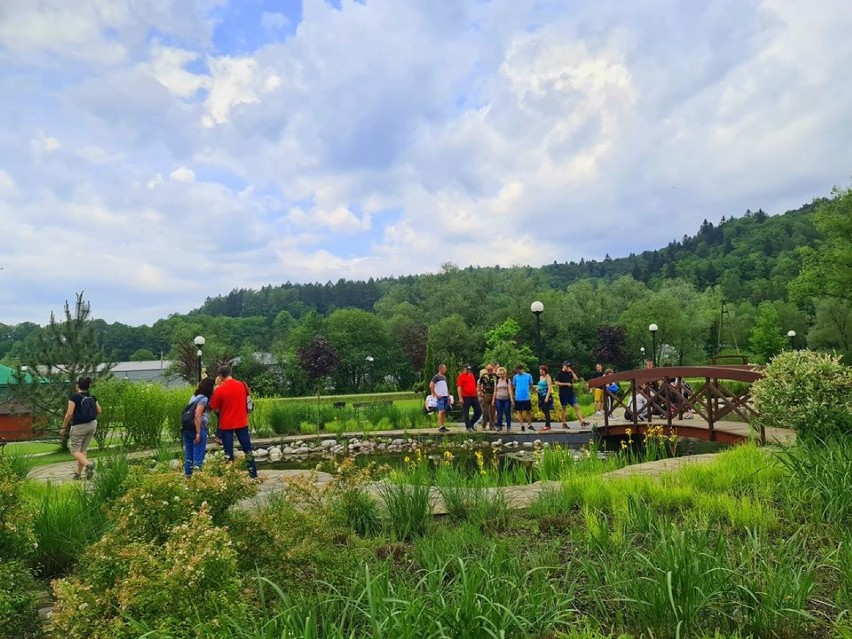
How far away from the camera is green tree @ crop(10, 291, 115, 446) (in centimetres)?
1395

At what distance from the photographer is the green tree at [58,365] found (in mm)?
13945

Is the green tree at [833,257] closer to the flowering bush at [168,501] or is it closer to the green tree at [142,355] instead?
the flowering bush at [168,501]

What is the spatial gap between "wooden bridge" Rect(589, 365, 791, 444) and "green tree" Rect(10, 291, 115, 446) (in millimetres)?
12579

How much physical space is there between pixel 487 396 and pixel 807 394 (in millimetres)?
8229

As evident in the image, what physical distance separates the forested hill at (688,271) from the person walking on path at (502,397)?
4054 centimetres

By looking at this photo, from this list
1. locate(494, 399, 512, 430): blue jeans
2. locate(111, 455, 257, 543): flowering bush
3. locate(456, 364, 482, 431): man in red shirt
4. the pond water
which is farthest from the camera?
locate(456, 364, 482, 431): man in red shirt

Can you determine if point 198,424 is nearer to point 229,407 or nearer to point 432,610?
point 229,407

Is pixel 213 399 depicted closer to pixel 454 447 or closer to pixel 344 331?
pixel 454 447

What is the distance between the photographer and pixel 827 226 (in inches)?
1288

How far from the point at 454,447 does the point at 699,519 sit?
8.36 m

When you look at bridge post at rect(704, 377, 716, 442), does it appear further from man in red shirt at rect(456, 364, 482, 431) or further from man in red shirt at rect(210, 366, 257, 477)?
man in red shirt at rect(210, 366, 257, 477)

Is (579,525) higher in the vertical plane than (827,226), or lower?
lower

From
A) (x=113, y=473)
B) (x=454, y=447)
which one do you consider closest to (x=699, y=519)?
(x=113, y=473)

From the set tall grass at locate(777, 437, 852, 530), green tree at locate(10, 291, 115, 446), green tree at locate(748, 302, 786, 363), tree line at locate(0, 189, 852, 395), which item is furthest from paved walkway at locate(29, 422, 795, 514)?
green tree at locate(748, 302, 786, 363)
